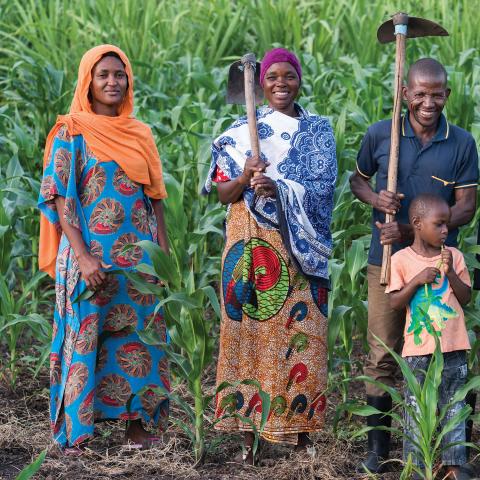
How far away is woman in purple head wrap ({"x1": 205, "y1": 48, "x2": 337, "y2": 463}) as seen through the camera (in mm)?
3941

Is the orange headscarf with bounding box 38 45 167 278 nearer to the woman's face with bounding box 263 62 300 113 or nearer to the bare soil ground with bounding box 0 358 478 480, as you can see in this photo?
the woman's face with bounding box 263 62 300 113

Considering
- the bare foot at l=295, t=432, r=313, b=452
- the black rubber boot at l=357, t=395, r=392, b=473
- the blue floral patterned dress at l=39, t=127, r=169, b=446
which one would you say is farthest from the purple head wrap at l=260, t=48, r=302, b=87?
the bare foot at l=295, t=432, r=313, b=452

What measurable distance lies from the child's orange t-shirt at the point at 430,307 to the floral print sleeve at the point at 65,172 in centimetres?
124

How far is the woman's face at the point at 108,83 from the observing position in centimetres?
404

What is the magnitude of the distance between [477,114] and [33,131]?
2867 mm

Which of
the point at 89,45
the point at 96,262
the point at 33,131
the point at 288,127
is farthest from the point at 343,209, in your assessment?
the point at 89,45

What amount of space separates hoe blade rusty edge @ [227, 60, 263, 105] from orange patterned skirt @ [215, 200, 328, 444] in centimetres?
49

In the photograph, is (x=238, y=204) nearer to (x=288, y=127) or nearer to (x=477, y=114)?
Result: (x=288, y=127)

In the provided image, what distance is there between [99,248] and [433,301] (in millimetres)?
1294

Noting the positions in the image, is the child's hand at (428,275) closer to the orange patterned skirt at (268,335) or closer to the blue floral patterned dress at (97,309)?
the orange patterned skirt at (268,335)

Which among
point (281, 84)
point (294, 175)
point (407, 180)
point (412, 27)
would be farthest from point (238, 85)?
point (407, 180)

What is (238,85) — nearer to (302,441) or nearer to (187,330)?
(187,330)

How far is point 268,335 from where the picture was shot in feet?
13.1

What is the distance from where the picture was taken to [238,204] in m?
4.00
